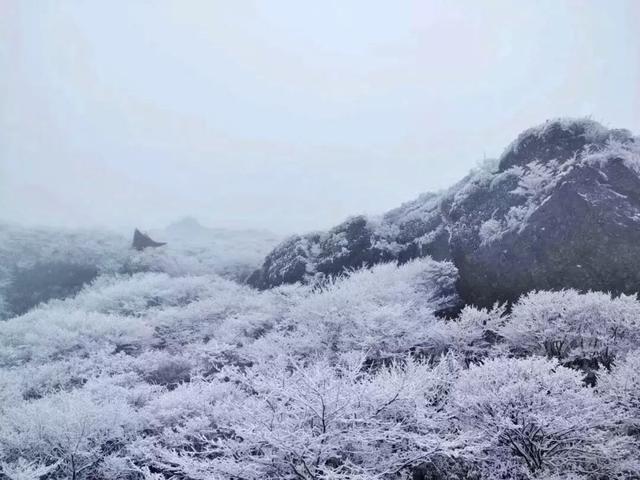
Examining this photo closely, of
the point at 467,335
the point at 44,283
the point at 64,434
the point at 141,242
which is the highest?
the point at 141,242

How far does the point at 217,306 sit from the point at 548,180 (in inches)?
790

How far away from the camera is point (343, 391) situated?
735cm

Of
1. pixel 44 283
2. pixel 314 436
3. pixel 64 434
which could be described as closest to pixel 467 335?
pixel 314 436

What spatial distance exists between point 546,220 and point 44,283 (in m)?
43.2

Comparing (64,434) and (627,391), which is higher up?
(627,391)

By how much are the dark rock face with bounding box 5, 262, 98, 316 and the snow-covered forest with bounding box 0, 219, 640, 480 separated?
1255 cm

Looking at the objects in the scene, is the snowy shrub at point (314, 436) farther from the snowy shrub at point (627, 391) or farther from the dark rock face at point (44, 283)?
the dark rock face at point (44, 283)

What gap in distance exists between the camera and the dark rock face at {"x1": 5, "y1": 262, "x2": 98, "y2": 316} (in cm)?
3691

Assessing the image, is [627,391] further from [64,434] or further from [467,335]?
[64,434]

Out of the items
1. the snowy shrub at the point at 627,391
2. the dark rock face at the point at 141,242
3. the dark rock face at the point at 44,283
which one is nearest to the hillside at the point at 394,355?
the snowy shrub at the point at 627,391

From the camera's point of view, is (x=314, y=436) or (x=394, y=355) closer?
(x=314, y=436)

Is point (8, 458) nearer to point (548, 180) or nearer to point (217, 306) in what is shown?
point (217, 306)

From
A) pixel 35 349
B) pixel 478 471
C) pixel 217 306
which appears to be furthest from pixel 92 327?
pixel 478 471

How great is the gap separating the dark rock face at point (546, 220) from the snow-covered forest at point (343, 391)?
1919 mm
